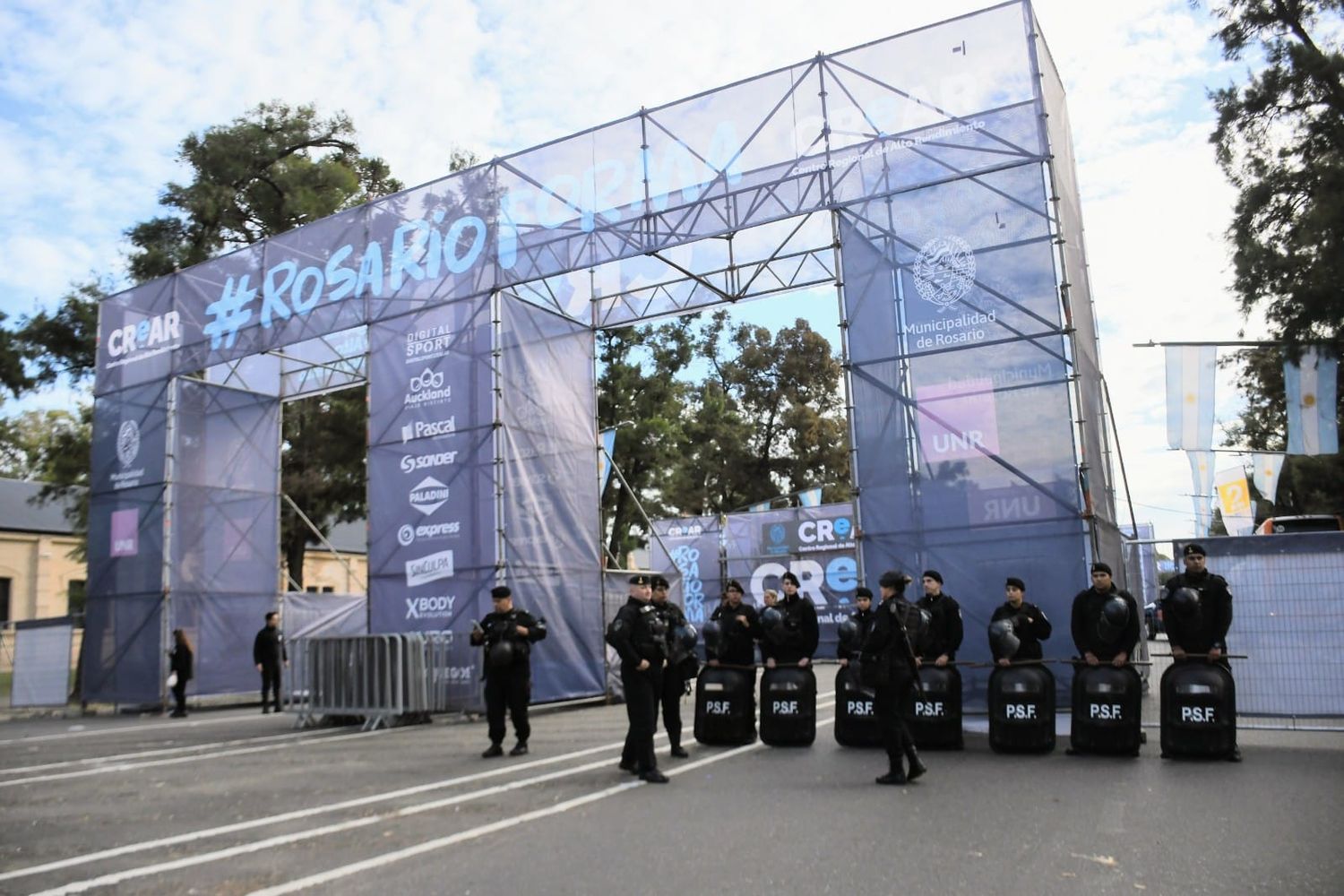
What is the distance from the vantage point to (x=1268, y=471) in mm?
26375

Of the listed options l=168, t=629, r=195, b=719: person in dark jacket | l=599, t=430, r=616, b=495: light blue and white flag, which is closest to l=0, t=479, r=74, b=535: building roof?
l=168, t=629, r=195, b=719: person in dark jacket

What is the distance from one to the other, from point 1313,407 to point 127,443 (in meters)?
21.1

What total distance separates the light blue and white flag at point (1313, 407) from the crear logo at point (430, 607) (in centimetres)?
1342

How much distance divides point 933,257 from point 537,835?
8.27 m

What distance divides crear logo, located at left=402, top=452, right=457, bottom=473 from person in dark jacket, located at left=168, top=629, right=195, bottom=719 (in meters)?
5.19

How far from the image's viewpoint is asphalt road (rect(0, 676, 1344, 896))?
5148mm

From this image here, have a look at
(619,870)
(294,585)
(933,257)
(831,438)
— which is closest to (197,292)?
→ (294,585)

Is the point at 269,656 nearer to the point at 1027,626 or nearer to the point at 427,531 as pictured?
the point at 427,531

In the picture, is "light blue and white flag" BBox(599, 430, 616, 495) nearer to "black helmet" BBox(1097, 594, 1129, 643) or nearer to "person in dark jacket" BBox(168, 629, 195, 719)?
"person in dark jacket" BBox(168, 629, 195, 719)

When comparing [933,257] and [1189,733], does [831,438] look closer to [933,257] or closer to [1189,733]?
[933,257]

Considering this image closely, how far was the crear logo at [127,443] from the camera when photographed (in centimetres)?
1912

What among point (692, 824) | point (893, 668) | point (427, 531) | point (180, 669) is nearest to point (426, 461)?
point (427, 531)

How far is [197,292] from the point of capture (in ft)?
62.3

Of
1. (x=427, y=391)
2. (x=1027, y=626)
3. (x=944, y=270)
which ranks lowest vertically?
(x=1027, y=626)
